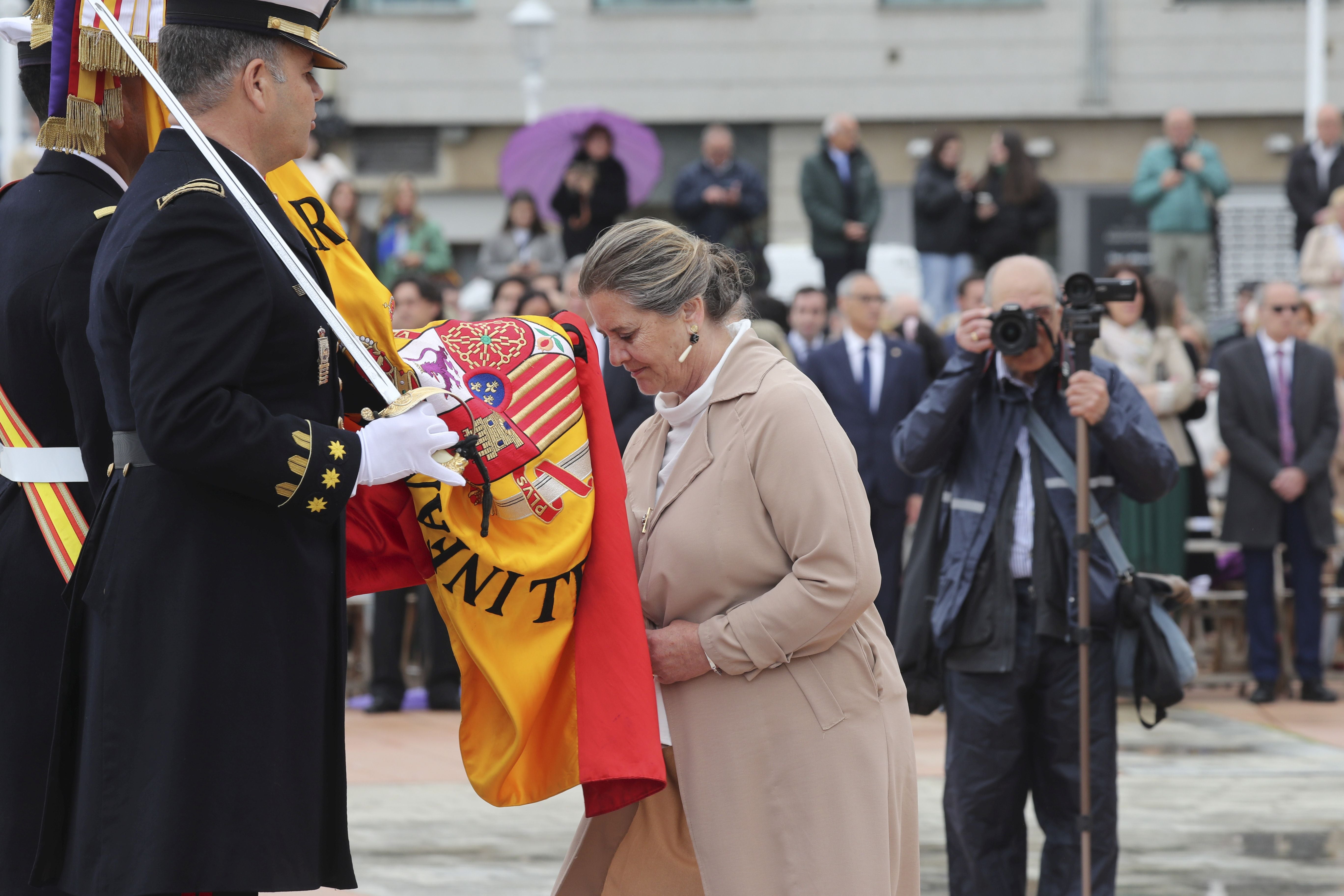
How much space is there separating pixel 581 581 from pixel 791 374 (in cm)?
66

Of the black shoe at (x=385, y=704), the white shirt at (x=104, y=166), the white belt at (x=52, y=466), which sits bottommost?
the black shoe at (x=385, y=704)

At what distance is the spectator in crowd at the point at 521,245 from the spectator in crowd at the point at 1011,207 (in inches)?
138

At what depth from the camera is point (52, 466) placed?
3422mm

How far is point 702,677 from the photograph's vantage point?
3688mm

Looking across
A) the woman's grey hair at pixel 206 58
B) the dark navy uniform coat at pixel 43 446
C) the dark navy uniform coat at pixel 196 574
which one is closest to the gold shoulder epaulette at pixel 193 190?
the dark navy uniform coat at pixel 196 574

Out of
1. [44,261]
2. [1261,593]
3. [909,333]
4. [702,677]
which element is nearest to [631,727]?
[702,677]

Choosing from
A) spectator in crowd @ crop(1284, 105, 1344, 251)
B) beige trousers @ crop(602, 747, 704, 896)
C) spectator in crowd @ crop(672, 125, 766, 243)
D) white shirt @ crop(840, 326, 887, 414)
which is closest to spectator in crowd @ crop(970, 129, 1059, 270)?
spectator in crowd @ crop(672, 125, 766, 243)

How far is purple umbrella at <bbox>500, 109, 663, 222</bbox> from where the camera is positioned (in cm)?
1405

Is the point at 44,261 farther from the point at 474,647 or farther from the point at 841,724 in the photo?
the point at 841,724

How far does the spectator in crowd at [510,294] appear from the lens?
1015 cm

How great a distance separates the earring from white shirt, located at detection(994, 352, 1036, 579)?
1.73 meters

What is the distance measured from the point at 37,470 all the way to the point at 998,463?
2.82 meters

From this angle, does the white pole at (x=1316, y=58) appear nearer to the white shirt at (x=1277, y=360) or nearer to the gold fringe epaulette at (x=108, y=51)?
the white shirt at (x=1277, y=360)

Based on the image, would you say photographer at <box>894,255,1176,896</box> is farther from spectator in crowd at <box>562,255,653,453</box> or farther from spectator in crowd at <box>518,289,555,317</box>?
spectator in crowd at <box>518,289,555,317</box>
